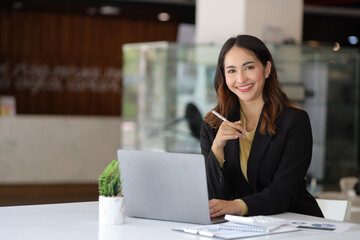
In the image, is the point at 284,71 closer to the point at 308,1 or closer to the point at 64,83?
the point at 308,1

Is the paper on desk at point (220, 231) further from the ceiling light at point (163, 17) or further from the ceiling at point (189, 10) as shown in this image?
the ceiling light at point (163, 17)

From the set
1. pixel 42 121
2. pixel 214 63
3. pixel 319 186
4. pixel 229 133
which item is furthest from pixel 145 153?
pixel 42 121

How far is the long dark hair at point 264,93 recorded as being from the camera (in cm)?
255

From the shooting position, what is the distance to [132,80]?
24.7 ft

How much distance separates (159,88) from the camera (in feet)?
23.6

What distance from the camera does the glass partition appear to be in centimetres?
695

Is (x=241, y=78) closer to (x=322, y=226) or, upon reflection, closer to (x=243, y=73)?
(x=243, y=73)

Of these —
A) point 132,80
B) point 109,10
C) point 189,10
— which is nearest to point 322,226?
point 132,80

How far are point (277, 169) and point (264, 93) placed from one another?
1.16ft

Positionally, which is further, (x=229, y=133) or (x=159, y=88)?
(x=159, y=88)

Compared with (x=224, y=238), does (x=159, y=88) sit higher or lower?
higher

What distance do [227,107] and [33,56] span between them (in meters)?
9.25

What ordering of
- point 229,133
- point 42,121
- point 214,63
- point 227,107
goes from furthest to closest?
point 42,121 < point 214,63 < point 227,107 < point 229,133

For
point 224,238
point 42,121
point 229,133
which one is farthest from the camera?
point 42,121
